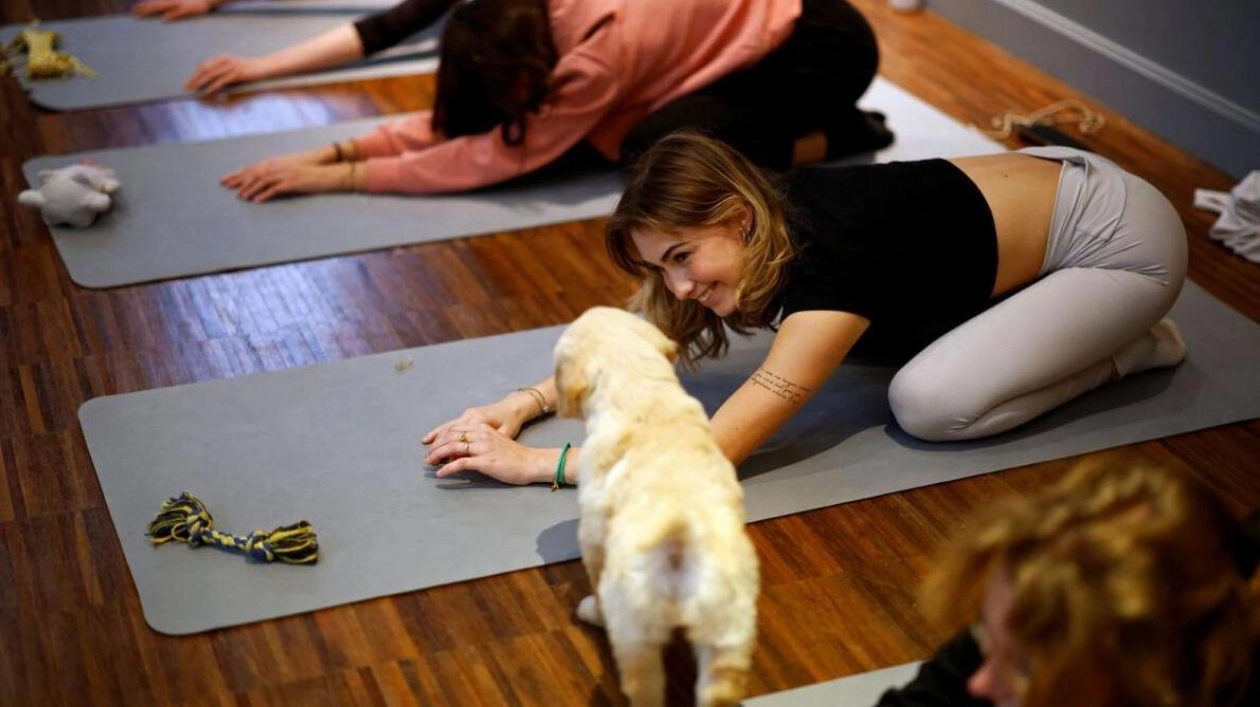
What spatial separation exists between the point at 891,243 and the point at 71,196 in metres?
1.80

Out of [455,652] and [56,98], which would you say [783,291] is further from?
[56,98]

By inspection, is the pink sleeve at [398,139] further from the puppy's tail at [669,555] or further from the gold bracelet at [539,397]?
the puppy's tail at [669,555]

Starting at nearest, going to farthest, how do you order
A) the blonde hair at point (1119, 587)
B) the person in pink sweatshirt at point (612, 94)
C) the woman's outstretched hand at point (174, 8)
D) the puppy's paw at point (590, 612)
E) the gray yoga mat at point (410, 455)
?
the blonde hair at point (1119, 587) < the puppy's paw at point (590, 612) < the gray yoga mat at point (410, 455) < the person in pink sweatshirt at point (612, 94) < the woman's outstretched hand at point (174, 8)

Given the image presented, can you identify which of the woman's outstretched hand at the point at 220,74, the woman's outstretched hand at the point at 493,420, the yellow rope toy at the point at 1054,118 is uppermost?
the woman's outstretched hand at the point at 493,420

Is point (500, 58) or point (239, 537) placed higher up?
point (500, 58)

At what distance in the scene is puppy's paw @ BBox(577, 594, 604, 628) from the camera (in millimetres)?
1866

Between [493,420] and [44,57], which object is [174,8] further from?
[493,420]

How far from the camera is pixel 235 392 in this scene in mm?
2436

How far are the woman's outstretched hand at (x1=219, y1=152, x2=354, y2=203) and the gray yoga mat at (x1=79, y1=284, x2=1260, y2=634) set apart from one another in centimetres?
80

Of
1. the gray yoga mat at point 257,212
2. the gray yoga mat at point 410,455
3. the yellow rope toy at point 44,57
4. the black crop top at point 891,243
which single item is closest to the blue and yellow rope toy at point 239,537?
the gray yoga mat at point 410,455

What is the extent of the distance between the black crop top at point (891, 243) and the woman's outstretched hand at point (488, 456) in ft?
1.49

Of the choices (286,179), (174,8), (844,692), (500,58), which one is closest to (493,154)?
(500,58)

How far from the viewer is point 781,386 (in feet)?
6.73

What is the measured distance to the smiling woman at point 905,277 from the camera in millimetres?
2078
